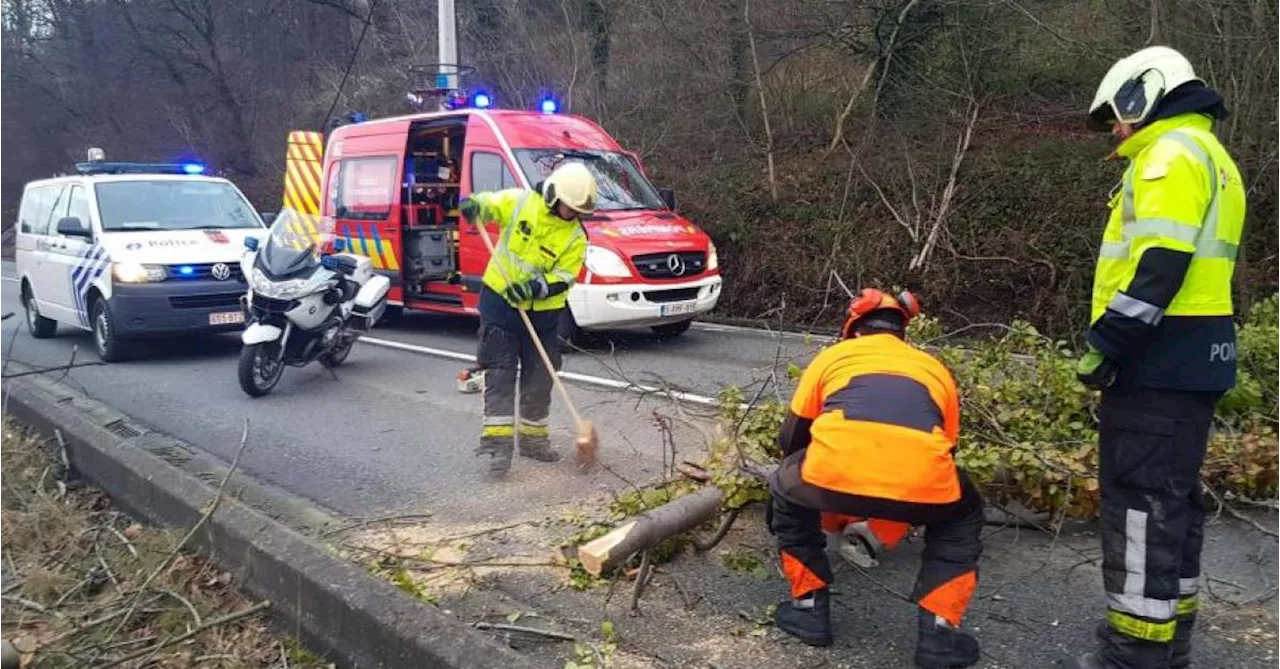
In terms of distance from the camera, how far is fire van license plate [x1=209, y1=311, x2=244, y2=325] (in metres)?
9.34

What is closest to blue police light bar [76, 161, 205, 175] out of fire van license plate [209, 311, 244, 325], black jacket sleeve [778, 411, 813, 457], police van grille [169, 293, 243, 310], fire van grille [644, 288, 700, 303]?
police van grille [169, 293, 243, 310]

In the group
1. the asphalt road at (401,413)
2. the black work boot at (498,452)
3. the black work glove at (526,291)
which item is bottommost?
the asphalt road at (401,413)

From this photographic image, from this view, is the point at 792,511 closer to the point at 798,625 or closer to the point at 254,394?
the point at 798,625

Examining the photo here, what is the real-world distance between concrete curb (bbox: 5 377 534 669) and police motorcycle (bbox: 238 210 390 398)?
7.97 ft

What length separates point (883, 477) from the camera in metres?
3.03

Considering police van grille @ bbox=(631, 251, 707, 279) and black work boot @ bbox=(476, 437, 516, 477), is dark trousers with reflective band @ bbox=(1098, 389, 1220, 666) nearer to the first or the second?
black work boot @ bbox=(476, 437, 516, 477)

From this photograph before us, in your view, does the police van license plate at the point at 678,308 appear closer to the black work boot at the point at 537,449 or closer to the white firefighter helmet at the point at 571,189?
the black work boot at the point at 537,449

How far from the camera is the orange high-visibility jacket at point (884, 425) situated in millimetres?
3031

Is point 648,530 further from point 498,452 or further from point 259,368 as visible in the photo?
point 259,368

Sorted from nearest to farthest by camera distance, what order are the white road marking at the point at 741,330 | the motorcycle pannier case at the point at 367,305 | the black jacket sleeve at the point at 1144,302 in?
the black jacket sleeve at the point at 1144,302
the motorcycle pannier case at the point at 367,305
the white road marking at the point at 741,330

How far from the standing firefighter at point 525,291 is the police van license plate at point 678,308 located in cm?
371

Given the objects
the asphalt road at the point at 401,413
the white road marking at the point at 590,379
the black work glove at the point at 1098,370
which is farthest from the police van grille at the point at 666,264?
the black work glove at the point at 1098,370

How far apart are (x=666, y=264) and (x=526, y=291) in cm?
420

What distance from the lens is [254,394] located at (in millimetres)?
7730
